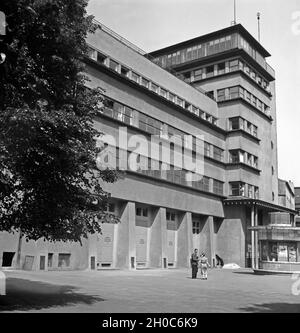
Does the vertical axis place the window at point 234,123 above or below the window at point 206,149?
above

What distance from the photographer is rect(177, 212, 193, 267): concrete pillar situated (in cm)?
4809

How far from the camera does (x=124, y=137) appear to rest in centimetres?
4084

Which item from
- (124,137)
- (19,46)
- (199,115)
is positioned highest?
(199,115)

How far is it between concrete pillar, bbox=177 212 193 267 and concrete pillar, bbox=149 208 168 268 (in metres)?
4.38

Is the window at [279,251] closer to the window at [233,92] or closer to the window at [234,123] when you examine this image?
the window at [234,123]

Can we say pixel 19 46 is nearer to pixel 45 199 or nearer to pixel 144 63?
pixel 45 199

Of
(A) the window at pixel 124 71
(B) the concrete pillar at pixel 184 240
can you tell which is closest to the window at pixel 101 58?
(A) the window at pixel 124 71

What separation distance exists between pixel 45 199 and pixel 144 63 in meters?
34.5

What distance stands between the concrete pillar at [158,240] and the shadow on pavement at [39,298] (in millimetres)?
25508

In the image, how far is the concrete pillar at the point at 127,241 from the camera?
39281 mm

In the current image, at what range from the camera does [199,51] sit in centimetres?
6234

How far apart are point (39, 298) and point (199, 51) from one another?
52161mm

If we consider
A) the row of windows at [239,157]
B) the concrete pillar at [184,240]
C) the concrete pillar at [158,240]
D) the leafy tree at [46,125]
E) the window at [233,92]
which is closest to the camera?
the leafy tree at [46,125]
